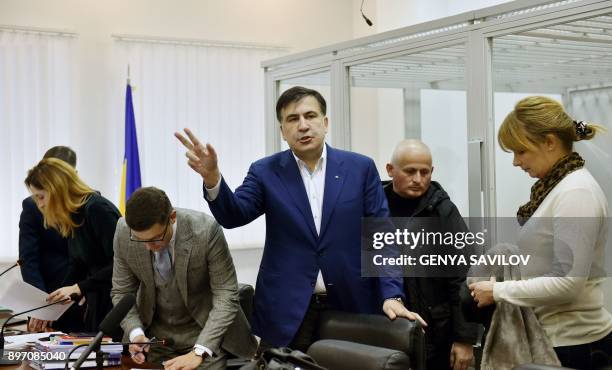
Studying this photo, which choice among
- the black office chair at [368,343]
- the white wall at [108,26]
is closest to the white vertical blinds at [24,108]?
the white wall at [108,26]

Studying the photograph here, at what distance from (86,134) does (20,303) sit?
354 cm

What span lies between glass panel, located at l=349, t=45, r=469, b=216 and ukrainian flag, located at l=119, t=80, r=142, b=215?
93.5 inches

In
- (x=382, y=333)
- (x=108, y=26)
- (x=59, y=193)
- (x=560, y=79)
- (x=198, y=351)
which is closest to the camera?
(x=382, y=333)

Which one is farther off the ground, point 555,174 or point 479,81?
point 479,81

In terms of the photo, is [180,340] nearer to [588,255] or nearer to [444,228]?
[444,228]

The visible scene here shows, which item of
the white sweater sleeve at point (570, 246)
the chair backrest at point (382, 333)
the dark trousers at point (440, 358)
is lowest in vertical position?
the dark trousers at point (440, 358)

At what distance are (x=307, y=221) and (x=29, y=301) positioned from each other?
1.34m

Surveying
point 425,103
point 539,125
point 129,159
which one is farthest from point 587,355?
point 129,159

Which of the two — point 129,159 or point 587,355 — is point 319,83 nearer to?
point 129,159

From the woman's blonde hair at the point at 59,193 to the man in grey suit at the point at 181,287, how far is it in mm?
577

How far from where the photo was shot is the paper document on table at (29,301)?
313 cm

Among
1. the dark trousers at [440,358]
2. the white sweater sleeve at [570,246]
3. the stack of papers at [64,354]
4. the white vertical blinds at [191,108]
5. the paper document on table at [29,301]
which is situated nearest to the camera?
the white sweater sleeve at [570,246]

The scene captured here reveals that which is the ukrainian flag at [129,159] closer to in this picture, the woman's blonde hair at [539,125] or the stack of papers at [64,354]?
the stack of papers at [64,354]

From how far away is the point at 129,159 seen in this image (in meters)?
6.31
